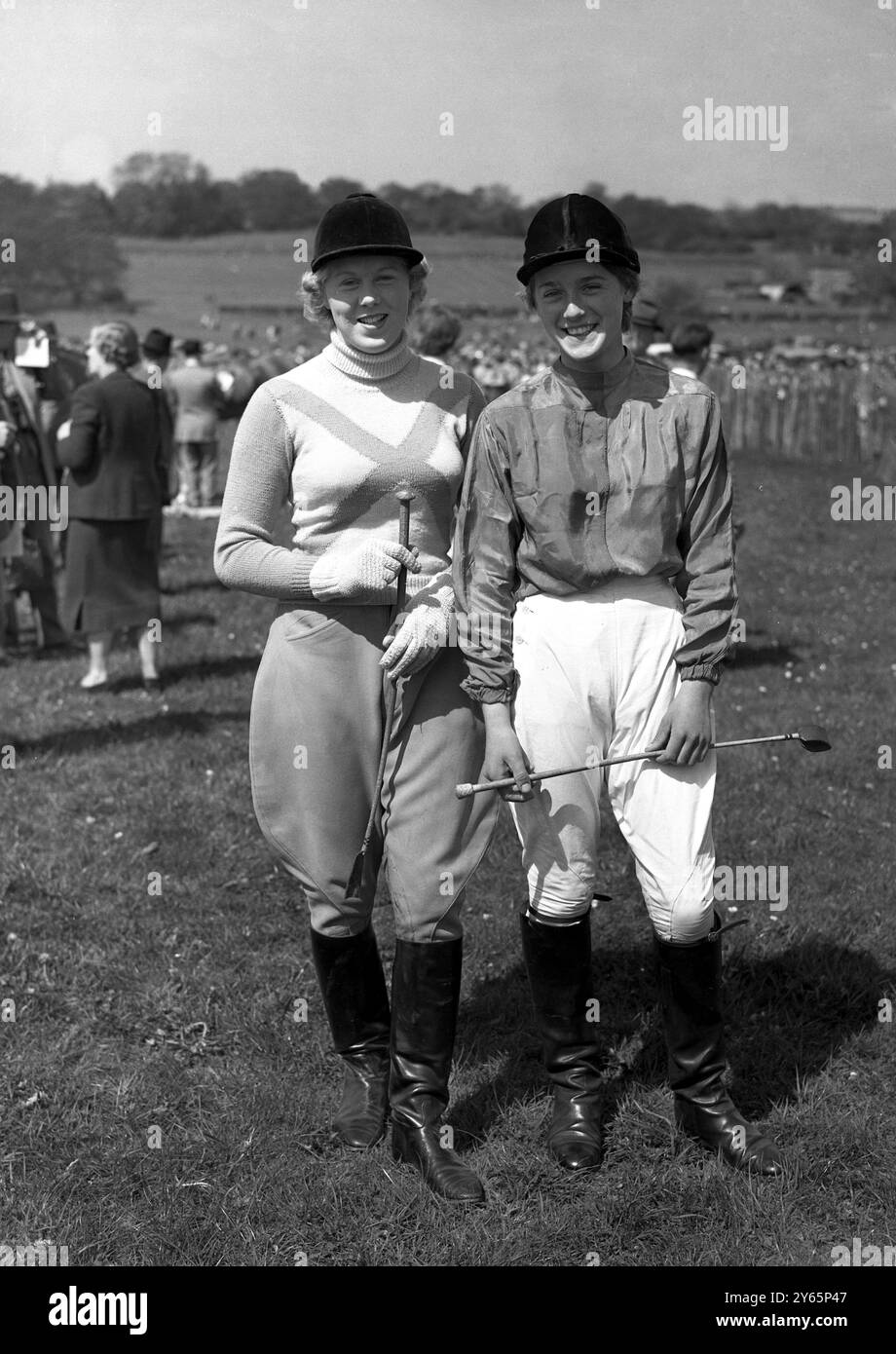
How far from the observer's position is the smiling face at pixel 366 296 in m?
3.79

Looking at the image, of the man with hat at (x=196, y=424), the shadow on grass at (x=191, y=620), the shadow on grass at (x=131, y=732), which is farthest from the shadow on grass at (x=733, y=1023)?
the man with hat at (x=196, y=424)

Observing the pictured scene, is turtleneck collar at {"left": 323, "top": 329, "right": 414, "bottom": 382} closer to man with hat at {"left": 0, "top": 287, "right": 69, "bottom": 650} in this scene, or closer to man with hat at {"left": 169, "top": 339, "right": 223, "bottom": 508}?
man with hat at {"left": 0, "top": 287, "right": 69, "bottom": 650}

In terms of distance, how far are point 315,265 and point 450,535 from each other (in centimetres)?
76

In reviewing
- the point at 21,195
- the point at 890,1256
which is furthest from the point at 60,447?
the point at 21,195

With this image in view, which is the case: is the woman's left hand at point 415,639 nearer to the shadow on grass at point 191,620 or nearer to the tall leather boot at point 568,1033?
the tall leather boot at point 568,1033

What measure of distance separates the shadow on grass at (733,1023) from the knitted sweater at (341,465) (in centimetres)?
154

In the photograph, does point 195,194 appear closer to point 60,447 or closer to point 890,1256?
point 60,447

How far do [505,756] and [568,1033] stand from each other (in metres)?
0.87

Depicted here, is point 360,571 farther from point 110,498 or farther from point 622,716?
point 110,498

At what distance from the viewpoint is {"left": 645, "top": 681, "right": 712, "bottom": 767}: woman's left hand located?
3.74 m

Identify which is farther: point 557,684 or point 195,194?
point 195,194

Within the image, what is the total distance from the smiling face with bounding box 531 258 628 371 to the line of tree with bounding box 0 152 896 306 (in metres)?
42.7

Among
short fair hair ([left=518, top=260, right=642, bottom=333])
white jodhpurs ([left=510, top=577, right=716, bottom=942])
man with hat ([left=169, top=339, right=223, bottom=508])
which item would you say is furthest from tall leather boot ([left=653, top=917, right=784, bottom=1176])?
man with hat ([left=169, top=339, right=223, bottom=508])

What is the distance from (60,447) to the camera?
31.2ft
